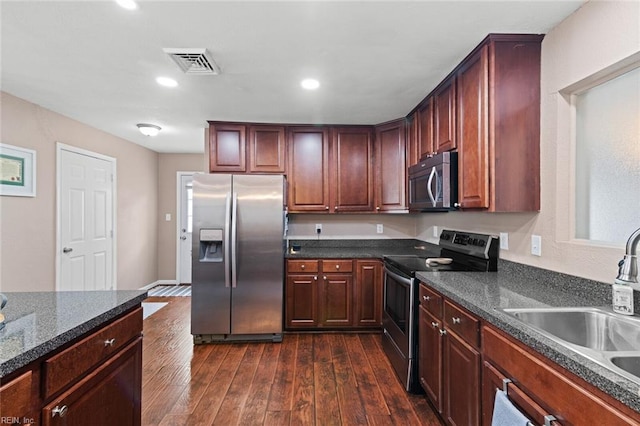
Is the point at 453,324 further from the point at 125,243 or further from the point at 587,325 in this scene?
the point at 125,243

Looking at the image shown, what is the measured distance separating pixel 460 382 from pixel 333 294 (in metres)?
1.86

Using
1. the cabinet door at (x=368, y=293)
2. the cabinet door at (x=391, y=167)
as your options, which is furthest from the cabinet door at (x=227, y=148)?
the cabinet door at (x=368, y=293)

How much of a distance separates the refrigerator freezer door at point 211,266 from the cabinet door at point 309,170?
81cm

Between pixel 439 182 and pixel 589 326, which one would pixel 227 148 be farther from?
pixel 589 326

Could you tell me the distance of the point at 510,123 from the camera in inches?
73.2

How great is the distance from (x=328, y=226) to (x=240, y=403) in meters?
2.27

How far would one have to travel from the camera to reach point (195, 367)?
8.89 ft

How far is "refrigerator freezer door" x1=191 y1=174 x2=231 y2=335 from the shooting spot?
3135 mm

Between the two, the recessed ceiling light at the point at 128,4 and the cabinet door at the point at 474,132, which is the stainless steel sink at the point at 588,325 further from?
the recessed ceiling light at the point at 128,4

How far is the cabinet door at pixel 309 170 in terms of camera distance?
3.67 meters

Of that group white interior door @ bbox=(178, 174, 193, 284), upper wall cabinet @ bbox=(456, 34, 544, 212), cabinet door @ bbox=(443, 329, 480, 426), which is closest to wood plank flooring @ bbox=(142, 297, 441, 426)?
cabinet door @ bbox=(443, 329, 480, 426)

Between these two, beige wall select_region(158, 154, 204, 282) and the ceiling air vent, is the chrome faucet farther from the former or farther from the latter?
beige wall select_region(158, 154, 204, 282)

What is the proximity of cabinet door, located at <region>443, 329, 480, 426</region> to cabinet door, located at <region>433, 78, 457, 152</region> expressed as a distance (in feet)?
4.42

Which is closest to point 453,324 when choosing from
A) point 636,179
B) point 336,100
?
point 636,179
